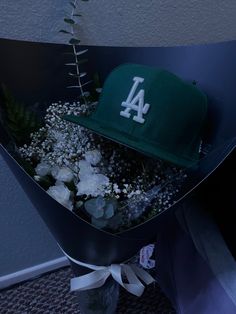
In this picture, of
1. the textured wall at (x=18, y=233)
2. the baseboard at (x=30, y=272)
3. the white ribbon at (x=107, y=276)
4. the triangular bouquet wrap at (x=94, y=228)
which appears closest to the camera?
the triangular bouquet wrap at (x=94, y=228)

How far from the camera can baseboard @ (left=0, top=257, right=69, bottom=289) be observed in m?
1.09

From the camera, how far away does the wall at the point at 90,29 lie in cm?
76

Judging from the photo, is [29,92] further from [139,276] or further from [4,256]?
[4,256]

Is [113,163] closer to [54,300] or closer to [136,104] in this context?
[136,104]

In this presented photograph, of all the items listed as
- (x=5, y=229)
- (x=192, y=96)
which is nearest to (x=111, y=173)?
(x=192, y=96)

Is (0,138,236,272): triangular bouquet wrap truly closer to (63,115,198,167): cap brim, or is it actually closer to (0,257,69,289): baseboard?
(63,115,198,167): cap brim

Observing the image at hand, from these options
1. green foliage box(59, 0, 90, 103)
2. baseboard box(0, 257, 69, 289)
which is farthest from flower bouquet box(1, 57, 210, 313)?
baseboard box(0, 257, 69, 289)

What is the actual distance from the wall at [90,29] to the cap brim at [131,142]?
31 centimetres

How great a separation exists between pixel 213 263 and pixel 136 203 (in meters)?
0.26

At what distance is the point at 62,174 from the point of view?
571 mm

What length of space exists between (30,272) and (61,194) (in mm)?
683

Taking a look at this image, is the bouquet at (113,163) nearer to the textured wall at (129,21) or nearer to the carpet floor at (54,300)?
the textured wall at (129,21)

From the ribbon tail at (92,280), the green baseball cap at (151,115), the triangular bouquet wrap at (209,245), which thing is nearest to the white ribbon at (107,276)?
the ribbon tail at (92,280)

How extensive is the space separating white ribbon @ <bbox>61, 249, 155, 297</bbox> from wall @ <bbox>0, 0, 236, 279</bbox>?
14.9 inches
